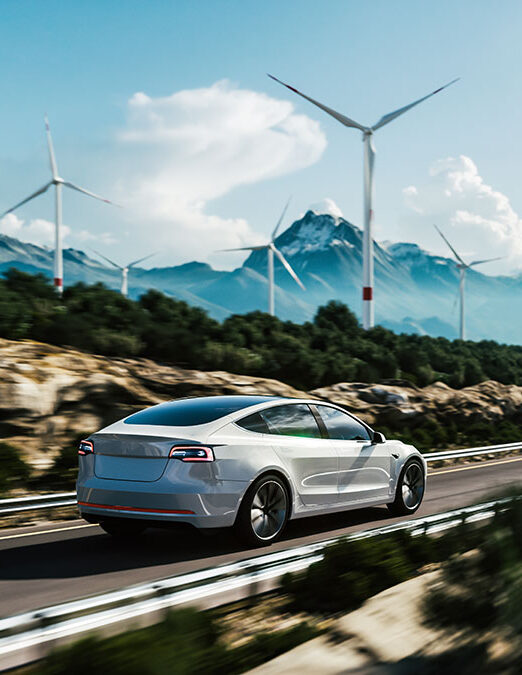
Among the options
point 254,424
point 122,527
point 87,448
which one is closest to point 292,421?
point 254,424

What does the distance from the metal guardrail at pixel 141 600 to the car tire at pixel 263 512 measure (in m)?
1.39

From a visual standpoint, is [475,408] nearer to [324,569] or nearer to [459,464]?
[459,464]

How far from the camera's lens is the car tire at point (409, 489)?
994cm

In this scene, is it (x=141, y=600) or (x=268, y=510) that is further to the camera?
(x=268, y=510)

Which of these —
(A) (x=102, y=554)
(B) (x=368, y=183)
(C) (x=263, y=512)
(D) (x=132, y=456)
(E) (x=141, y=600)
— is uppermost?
(B) (x=368, y=183)

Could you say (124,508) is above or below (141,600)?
above

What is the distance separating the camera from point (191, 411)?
802 cm

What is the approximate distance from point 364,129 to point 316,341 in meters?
13.2

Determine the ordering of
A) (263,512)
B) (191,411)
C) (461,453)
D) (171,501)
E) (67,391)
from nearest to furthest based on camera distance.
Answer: (171,501), (263,512), (191,411), (67,391), (461,453)

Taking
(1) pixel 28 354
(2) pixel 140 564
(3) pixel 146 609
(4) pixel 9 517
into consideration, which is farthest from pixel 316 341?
(3) pixel 146 609

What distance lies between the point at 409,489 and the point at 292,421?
2.42 metres

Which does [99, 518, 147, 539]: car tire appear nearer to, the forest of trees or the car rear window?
the car rear window

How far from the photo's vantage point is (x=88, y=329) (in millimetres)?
17484

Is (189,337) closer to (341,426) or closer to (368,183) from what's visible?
(341,426)
